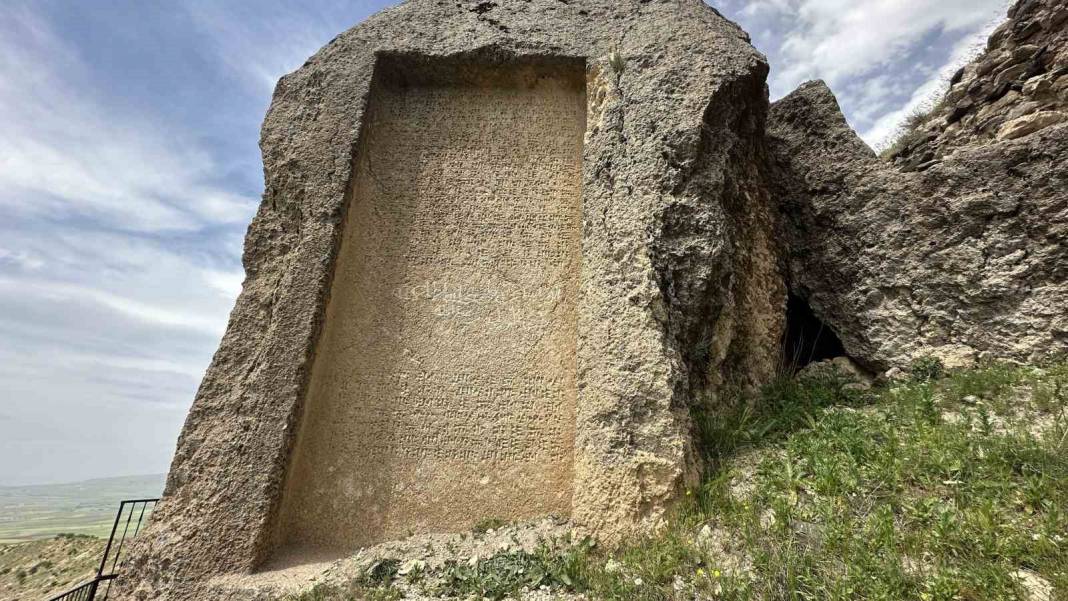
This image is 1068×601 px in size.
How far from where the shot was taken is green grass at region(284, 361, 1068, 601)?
224cm

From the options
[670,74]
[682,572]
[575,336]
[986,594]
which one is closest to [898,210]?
[670,74]

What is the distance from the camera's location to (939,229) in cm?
430

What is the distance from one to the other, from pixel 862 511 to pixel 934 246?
2735mm

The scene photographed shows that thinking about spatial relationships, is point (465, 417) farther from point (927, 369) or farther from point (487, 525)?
point (927, 369)

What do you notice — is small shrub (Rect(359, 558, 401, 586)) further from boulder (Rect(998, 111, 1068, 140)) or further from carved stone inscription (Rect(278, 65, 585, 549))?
boulder (Rect(998, 111, 1068, 140))

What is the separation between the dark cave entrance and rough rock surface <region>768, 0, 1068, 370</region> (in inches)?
7.1

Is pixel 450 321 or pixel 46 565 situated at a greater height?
pixel 450 321

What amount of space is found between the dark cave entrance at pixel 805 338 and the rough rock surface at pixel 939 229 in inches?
7.1

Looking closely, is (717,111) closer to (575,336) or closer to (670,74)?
(670,74)

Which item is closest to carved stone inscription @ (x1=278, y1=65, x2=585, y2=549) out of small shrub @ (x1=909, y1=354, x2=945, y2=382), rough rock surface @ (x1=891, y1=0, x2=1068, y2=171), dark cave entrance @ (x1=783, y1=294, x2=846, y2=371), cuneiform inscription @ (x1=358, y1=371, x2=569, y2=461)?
cuneiform inscription @ (x1=358, y1=371, x2=569, y2=461)

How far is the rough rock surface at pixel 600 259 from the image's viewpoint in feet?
11.1

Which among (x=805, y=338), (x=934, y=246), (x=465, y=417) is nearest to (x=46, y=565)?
(x=465, y=417)

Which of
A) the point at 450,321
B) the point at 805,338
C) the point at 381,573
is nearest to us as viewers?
the point at 381,573

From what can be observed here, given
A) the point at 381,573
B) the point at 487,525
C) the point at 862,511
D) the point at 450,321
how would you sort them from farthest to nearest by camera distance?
the point at 450,321 → the point at 487,525 → the point at 381,573 → the point at 862,511
